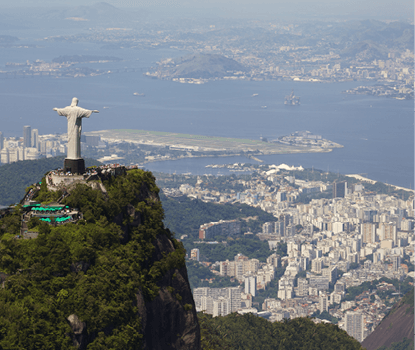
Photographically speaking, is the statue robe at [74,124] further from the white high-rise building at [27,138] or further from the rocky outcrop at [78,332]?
the white high-rise building at [27,138]

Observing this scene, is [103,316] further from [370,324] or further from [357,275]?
[357,275]

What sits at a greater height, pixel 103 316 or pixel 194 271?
pixel 103 316

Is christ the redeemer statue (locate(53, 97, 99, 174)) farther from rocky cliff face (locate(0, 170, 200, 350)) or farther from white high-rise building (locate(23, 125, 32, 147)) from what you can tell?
white high-rise building (locate(23, 125, 32, 147))

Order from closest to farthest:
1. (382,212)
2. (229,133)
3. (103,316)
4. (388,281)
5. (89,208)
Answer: (103,316)
(89,208)
(388,281)
(382,212)
(229,133)

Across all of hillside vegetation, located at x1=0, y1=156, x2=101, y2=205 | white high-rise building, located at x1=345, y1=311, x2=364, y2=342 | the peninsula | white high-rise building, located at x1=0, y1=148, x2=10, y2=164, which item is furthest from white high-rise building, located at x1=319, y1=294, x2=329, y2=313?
the peninsula

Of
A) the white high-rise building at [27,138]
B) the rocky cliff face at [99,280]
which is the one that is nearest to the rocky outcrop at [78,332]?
the rocky cliff face at [99,280]

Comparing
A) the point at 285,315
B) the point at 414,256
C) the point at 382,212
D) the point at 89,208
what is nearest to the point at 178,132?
the point at 382,212

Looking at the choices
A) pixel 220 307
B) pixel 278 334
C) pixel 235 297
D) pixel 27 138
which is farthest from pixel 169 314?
pixel 27 138
